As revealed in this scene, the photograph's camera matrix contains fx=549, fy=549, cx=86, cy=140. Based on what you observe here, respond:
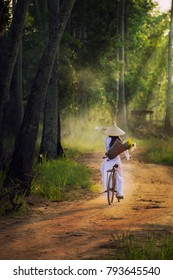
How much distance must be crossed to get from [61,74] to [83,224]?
56.4 feet

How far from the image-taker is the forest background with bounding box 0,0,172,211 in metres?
14.9

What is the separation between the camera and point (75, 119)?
3653 cm

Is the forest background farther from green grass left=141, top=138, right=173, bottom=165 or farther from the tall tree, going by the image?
green grass left=141, top=138, right=173, bottom=165

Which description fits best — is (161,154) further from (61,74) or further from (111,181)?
(111,181)

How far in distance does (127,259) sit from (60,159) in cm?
1317

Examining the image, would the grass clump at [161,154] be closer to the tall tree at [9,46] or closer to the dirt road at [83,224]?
the dirt road at [83,224]

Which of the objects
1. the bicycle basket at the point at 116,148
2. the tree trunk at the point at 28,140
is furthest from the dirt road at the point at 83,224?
the bicycle basket at the point at 116,148

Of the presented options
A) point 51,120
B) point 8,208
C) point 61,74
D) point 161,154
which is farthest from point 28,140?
point 61,74

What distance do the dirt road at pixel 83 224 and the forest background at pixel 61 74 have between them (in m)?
1.51

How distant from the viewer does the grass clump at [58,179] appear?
15266mm

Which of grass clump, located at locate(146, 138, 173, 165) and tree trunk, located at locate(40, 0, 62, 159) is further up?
tree trunk, located at locate(40, 0, 62, 159)

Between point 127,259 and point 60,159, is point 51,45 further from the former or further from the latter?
point 127,259

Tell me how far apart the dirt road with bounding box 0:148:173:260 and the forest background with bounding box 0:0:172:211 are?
4.96 ft

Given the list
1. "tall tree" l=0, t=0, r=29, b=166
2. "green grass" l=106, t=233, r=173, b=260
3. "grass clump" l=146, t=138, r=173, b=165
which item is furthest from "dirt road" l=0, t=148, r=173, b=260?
Answer: "grass clump" l=146, t=138, r=173, b=165
